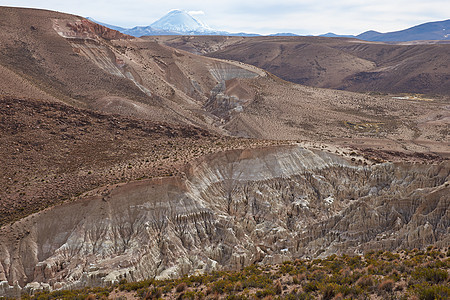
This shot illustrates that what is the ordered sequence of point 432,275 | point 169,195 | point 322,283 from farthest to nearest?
point 169,195, point 322,283, point 432,275

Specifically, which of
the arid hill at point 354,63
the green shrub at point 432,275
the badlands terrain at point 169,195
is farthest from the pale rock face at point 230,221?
the arid hill at point 354,63

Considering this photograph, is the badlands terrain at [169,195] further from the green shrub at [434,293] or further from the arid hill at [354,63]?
the arid hill at [354,63]

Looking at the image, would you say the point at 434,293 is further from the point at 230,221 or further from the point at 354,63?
the point at 354,63

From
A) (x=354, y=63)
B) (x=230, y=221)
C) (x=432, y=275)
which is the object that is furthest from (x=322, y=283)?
(x=354, y=63)

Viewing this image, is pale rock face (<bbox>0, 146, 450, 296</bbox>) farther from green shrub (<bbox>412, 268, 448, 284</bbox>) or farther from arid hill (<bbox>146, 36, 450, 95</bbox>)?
arid hill (<bbox>146, 36, 450, 95</bbox>)

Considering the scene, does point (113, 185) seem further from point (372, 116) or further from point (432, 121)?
point (432, 121)
